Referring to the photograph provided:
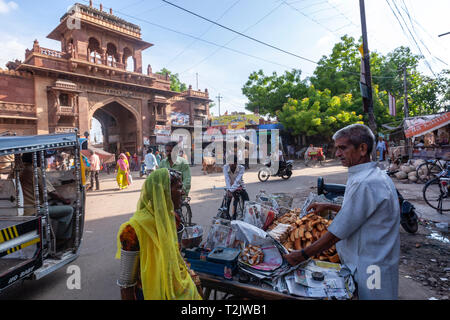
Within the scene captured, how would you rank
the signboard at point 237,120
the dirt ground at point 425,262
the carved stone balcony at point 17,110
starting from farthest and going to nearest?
the signboard at point 237,120 → the carved stone balcony at point 17,110 → the dirt ground at point 425,262

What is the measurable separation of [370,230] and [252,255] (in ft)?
3.14

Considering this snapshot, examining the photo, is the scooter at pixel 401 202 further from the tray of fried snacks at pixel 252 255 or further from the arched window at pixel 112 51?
the arched window at pixel 112 51

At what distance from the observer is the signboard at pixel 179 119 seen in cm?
2673

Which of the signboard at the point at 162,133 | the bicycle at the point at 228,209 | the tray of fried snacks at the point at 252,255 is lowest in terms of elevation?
the bicycle at the point at 228,209

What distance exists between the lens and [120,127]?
83.1 feet

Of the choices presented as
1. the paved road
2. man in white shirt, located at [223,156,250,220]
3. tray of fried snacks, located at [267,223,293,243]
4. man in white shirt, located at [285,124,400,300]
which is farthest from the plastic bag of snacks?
man in white shirt, located at [223,156,250,220]

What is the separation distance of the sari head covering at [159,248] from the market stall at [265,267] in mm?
304

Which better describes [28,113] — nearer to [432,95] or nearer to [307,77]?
[307,77]

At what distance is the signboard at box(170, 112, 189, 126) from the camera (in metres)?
26.7

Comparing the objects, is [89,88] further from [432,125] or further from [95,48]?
[432,125]

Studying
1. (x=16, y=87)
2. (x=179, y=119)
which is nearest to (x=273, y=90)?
(x=179, y=119)

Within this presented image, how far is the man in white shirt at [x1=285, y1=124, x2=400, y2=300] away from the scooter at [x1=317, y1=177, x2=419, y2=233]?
2137 mm

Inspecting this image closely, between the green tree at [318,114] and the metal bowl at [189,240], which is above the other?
the green tree at [318,114]

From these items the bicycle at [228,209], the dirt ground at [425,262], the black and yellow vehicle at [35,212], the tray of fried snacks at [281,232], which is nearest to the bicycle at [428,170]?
the dirt ground at [425,262]
